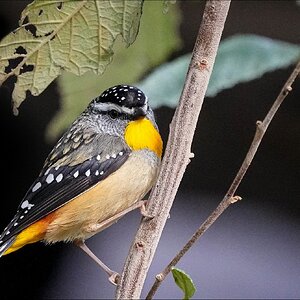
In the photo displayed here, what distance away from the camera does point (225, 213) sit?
2.11 metres

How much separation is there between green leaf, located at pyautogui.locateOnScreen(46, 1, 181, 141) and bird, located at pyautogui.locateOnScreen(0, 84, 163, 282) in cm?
15

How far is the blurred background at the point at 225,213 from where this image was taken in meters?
1.95

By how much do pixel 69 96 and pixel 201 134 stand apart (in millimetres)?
1365

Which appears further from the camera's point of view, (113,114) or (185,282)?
(113,114)

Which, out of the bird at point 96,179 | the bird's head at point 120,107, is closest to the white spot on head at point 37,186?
the bird at point 96,179

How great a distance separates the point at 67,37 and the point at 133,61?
16 cm

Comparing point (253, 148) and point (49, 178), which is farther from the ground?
point (49, 178)

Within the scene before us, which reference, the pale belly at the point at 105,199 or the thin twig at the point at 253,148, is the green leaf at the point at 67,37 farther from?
the pale belly at the point at 105,199

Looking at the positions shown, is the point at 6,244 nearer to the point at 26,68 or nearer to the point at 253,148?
the point at 26,68

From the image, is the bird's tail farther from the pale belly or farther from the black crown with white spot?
the black crown with white spot

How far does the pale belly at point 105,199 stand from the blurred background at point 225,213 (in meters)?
0.83

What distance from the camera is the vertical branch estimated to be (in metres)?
0.64

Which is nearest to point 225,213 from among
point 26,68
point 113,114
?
point 113,114

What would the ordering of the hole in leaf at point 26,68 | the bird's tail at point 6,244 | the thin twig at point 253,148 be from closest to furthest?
the thin twig at point 253,148 → the hole in leaf at point 26,68 → the bird's tail at point 6,244
